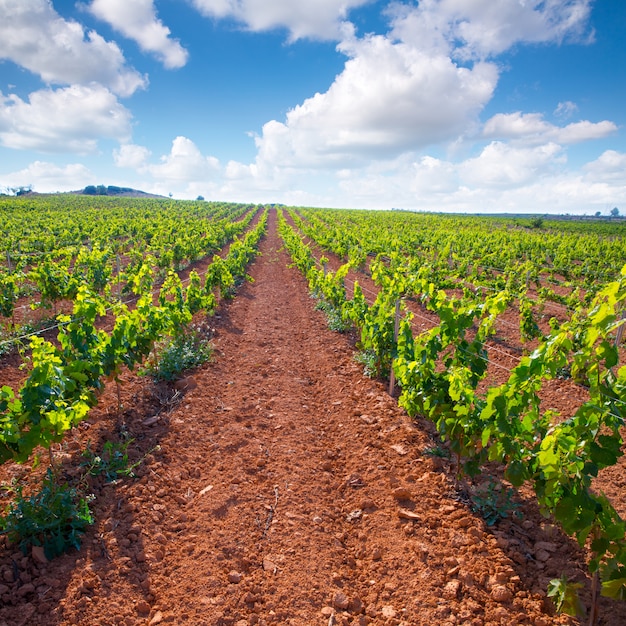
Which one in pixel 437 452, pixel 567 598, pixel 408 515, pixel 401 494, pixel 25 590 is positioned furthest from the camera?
pixel 437 452

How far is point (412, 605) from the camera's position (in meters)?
3.03

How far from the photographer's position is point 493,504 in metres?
3.88

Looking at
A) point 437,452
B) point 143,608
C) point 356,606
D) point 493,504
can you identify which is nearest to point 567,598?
point 493,504

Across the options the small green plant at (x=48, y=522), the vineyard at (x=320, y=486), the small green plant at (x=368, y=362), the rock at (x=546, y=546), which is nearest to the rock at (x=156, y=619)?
the vineyard at (x=320, y=486)

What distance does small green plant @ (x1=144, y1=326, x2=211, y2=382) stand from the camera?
689 centimetres

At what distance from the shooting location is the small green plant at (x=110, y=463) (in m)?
4.33

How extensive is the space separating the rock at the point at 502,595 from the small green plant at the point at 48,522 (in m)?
3.28

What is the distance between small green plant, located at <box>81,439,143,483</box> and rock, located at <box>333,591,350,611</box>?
96.4 inches

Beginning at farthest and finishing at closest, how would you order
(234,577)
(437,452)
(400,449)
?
1. (400,449)
2. (437,452)
3. (234,577)

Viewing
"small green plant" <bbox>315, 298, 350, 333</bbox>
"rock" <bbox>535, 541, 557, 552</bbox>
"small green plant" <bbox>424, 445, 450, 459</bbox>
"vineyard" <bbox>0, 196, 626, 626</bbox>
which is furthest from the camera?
"small green plant" <bbox>315, 298, 350, 333</bbox>

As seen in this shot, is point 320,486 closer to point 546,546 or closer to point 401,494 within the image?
point 401,494

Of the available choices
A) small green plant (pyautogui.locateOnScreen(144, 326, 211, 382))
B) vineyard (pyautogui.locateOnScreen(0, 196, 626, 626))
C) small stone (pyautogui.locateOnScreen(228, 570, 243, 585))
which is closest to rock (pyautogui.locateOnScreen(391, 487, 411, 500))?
vineyard (pyautogui.locateOnScreen(0, 196, 626, 626))

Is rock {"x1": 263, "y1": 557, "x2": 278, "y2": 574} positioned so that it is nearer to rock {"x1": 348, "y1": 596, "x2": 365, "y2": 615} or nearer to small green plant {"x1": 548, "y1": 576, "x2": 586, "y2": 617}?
rock {"x1": 348, "y1": 596, "x2": 365, "y2": 615}

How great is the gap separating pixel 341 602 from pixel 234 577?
857 mm
